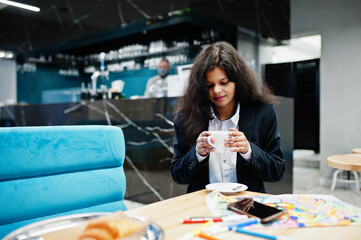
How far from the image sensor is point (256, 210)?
0.74 m

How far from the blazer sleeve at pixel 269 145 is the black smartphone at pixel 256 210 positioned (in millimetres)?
497

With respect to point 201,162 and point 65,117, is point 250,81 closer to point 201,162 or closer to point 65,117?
point 201,162

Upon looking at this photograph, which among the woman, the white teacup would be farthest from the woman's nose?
the white teacup

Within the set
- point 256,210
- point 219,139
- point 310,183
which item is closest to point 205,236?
point 256,210

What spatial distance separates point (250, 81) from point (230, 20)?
3.13 metres

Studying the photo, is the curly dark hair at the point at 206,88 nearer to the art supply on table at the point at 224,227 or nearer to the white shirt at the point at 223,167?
A: the white shirt at the point at 223,167

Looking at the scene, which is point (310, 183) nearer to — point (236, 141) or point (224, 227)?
point (236, 141)

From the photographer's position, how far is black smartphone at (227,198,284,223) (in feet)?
2.28

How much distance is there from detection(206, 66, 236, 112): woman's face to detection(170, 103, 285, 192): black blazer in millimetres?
120

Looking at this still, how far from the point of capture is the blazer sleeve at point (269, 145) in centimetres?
130

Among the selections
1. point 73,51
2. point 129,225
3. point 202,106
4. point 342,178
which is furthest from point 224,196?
point 73,51

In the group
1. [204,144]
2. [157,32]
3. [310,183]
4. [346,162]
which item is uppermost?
[157,32]

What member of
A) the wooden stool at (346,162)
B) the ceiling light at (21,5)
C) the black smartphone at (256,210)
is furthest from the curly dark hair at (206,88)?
the ceiling light at (21,5)

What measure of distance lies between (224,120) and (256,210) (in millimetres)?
797
